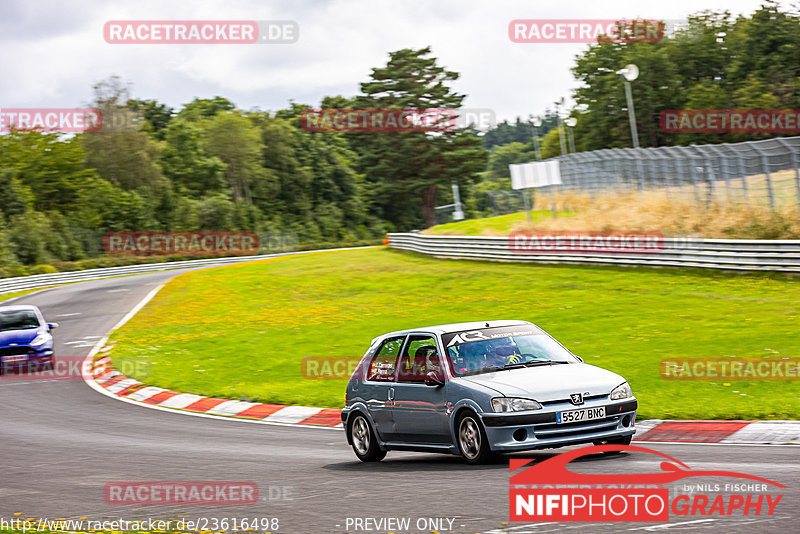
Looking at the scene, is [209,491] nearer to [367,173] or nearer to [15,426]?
[15,426]

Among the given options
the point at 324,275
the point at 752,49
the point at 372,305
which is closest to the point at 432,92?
the point at 752,49

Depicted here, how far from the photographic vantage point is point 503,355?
9336 millimetres

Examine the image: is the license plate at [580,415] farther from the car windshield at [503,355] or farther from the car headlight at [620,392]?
the car windshield at [503,355]

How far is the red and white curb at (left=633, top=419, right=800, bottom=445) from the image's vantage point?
926 cm

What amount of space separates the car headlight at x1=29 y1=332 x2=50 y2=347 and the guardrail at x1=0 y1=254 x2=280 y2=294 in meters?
24.5

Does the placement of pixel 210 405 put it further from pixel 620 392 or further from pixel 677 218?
pixel 677 218

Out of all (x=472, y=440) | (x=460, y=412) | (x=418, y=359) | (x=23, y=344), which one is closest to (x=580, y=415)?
(x=472, y=440)

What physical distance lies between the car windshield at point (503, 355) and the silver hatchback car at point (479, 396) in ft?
0.03

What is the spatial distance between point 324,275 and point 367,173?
2188 inches

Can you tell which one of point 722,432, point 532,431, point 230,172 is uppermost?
point 230,172

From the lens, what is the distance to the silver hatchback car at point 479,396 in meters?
8.21

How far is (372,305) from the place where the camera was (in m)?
26.4

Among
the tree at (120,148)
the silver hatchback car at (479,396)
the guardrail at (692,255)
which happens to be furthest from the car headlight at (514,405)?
the tree at (120,148)

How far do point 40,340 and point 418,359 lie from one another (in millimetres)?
14629
